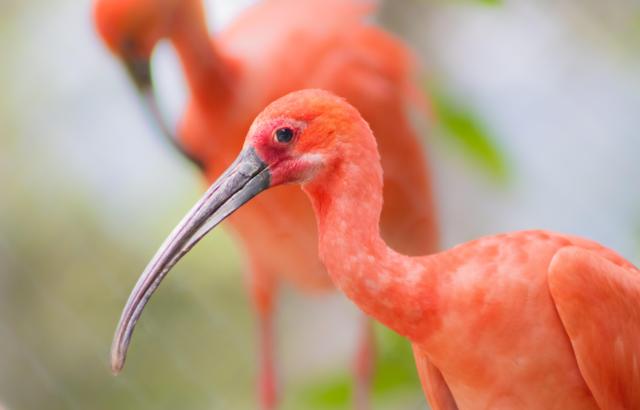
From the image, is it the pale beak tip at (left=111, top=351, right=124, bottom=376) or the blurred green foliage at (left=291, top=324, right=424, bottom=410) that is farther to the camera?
the blurred green foliage at (left=291, top=324, right=424, bottom=410)

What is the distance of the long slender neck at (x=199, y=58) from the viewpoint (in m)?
1.66

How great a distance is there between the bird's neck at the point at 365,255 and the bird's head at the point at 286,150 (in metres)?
0.01

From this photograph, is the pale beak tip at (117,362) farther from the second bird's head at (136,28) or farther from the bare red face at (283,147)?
the second bird's head at (136,28)

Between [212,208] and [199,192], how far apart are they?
795 mm

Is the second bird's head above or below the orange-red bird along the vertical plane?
above

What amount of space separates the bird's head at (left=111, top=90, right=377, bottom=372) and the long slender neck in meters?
0.54

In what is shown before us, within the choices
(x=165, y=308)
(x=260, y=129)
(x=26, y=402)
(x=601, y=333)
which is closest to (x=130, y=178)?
(x=165, y=308)

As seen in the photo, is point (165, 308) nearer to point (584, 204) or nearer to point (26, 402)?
point (26, 402)

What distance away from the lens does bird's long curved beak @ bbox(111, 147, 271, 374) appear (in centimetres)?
113

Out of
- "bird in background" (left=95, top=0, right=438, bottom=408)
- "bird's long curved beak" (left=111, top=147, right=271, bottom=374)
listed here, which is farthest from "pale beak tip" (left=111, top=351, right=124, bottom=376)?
"bird in background" (left=95, top=0, right=438, bottom=408)

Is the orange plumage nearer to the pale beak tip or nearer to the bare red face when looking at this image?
the bare red face

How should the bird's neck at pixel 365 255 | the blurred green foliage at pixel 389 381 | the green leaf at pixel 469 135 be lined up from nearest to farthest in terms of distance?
Result: 1. the bird's neck at pixel 365 255
2. the green leaf at pixel 469 135
3. the blurred green foliage at pixel 389 381

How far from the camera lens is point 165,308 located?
7.07 ft

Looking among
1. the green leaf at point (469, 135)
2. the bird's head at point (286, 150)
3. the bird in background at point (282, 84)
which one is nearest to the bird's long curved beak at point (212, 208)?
the bird's head at point (286, 150)
